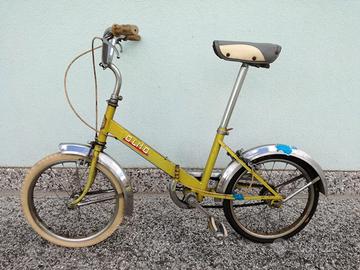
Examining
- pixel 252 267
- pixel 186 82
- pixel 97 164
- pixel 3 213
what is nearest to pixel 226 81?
pixel 186 82

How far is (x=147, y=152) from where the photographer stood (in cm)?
200

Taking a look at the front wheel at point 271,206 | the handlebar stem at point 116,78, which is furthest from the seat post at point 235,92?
the handlebar stem at point 116,78

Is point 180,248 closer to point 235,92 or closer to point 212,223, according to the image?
point 212,223

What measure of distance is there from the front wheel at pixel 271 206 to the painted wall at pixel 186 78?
1.23 feet

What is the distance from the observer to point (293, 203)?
2.67m

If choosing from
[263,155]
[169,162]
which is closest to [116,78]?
[169,162]

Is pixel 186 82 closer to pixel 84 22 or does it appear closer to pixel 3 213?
pixel 84 22

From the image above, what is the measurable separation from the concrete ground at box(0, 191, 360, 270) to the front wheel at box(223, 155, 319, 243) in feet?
0.33

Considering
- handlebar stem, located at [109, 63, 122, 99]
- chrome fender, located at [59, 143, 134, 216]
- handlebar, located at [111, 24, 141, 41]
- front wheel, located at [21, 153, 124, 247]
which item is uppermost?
handlebar, located at [111, 24, 141, 41]

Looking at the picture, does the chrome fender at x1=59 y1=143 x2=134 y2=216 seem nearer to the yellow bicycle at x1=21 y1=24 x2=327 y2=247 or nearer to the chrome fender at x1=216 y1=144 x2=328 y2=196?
the yellow bicycle at x1=21 y1=24 x2=327 y2=247

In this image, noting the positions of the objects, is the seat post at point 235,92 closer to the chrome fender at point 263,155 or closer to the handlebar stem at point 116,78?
the chrome fender at point 263,155

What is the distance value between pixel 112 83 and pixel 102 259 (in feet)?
4.54

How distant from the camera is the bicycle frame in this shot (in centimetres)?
190

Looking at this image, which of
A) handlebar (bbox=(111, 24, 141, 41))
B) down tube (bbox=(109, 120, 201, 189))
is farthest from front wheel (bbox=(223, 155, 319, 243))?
handlebar (bbox=(111, 24, 141, 41))
